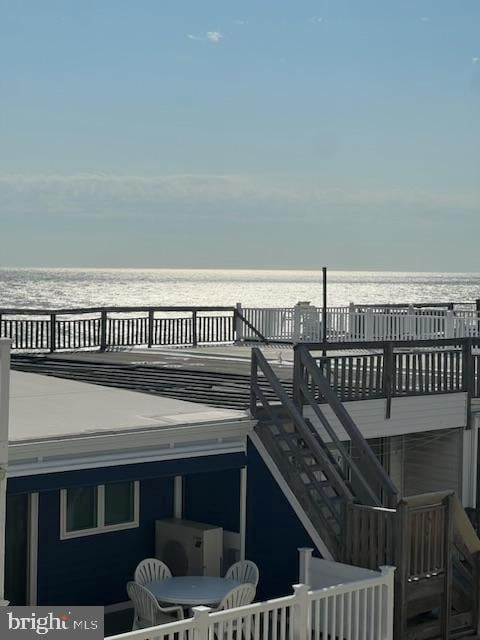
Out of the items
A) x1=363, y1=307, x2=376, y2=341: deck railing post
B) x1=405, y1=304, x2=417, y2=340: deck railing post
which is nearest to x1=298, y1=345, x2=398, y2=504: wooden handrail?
x1=405, y1=304, x2=417, y2=340: deck railing post

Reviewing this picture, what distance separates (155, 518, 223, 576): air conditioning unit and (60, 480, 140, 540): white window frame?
13.3 inches

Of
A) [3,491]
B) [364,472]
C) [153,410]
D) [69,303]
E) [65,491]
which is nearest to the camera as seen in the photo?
[3,491]

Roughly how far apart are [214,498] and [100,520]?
4.79 ft

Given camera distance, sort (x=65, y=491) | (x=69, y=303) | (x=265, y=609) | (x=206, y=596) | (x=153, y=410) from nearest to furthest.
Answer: (x=265, y=609) → (x=206, y=596) → (x=65, y=491) → (x=153, y=410) → (x=69, y=303)

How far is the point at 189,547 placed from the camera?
13.2 m

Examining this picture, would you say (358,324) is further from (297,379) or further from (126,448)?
(126,448)

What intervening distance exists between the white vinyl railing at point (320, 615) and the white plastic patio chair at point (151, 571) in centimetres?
118

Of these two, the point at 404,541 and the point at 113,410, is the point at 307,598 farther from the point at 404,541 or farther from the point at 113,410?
the point at 113,410

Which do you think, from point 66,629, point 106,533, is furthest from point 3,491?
point 106,533

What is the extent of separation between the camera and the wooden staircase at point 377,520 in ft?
39.2

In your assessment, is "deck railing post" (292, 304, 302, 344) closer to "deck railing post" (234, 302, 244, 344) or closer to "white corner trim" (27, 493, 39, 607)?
"deck railing post" (234, 302, 244, 344)

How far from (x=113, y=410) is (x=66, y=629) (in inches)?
163

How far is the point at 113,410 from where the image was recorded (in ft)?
45.3

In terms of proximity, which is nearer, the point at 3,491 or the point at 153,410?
the point at 3,491
